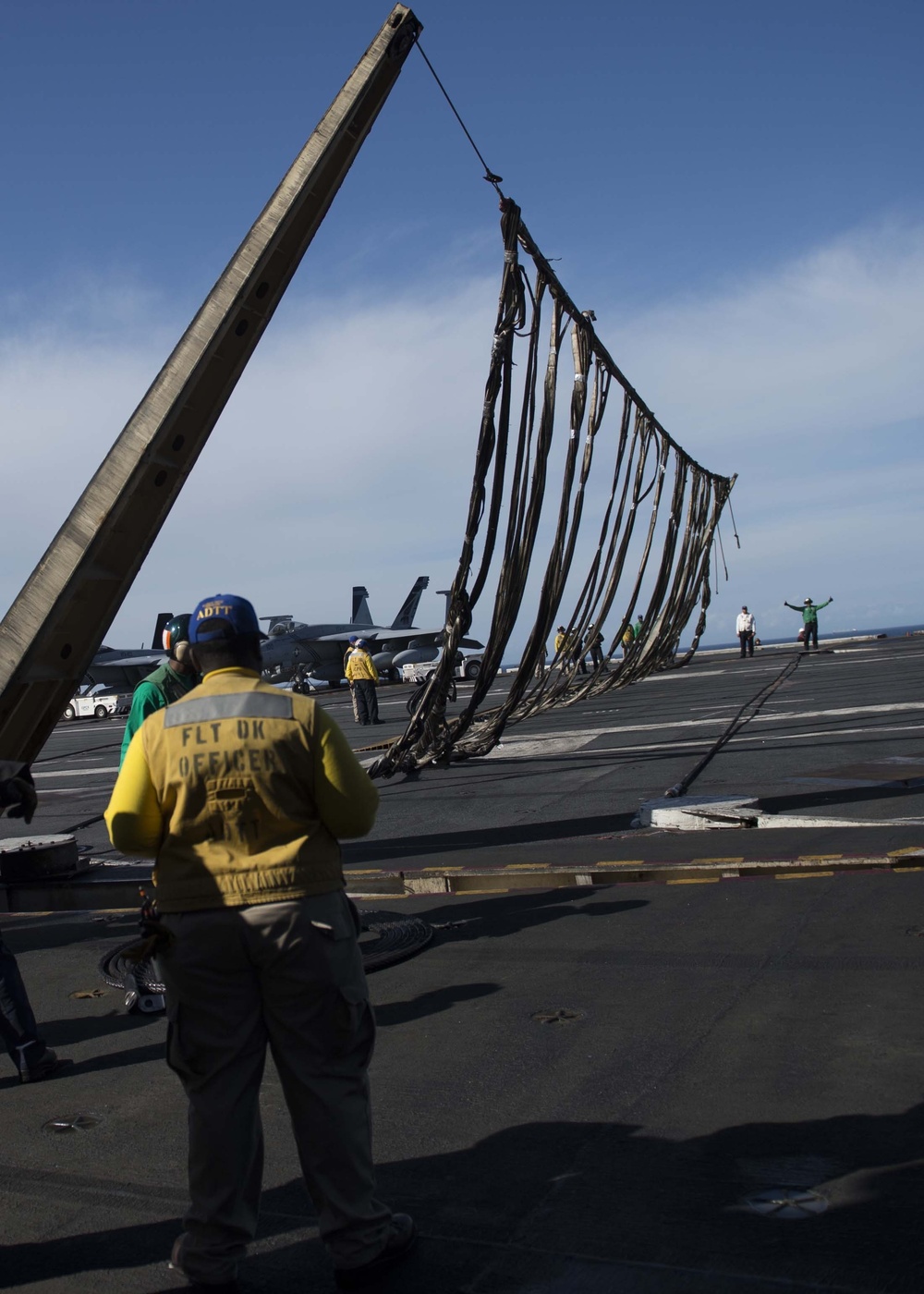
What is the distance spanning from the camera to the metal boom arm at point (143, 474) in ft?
21.0

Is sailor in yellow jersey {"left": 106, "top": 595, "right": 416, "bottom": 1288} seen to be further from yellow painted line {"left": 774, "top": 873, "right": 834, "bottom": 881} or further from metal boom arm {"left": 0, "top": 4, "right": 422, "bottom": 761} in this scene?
yellow painted line {"left": 774, "top": 873, "right": 834, "bottom": 881}

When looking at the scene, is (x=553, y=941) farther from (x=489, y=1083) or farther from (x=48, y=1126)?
(x=48, y=1126)

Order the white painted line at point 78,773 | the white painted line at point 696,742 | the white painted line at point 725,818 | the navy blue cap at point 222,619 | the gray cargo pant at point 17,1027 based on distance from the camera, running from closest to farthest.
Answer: the navy blue cap at point 222,619 < the gray cargo pant at point 17,1027 < the white painted line at point 725,818 < the white painted line at point 696,742 < the white painted line at point 78,773

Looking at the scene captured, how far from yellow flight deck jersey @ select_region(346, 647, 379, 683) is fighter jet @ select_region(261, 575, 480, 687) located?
21731 millimetres

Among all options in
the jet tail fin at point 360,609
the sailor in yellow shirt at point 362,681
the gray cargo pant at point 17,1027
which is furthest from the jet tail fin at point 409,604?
the gray cargo pant at point 17,1027

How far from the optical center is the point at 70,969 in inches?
238

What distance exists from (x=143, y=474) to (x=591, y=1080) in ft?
15.3

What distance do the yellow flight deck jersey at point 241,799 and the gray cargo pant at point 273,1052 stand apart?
93 mm

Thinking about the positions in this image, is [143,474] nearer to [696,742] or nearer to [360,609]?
[696,742]

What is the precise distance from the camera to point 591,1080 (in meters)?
3.85

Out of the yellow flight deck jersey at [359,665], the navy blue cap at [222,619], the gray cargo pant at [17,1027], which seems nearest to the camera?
the navy blue cap at [222,619]

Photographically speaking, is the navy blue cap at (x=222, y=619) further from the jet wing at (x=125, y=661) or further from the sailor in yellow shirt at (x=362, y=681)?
the jet wing at (x=125, y=661)

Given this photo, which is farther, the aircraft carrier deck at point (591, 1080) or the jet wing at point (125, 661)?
the jet wing at point (125, 661)

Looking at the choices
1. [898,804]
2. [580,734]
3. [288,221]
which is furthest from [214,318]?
[580,734]
